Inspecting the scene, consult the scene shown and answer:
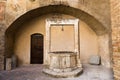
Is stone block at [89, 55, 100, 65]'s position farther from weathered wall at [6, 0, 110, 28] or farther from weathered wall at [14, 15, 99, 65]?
weathered wall at [6, 0, 110, 28]

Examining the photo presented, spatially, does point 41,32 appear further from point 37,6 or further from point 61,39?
→ point 37,6

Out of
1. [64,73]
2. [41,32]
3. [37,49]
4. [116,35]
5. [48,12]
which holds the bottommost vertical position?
[64,73]

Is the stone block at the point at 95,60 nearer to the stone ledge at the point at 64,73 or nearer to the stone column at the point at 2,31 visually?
the stone ledge at the point at 64,73

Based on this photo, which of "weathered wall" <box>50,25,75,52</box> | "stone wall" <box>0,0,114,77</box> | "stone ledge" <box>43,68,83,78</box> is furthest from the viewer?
"weathered wall" <box>50,25,75,52</box>

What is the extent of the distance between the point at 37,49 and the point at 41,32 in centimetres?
122

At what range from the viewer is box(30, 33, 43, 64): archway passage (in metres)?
10.1

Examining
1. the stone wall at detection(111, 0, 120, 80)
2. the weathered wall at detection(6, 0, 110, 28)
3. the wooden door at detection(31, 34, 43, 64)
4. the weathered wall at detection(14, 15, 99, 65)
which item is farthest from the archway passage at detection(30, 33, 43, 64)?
the stone wall at detection(111, 0, 120, 80)

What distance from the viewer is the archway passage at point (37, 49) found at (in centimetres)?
1009

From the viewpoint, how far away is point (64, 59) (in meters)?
6.72

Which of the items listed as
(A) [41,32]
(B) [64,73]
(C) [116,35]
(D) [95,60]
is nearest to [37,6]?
(A) [41,32]

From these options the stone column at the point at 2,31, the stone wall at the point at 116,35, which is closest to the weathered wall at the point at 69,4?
the stone column at the point at 2,31

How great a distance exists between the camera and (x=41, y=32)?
10.0 meters

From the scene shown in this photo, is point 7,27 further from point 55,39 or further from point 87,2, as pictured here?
point 87,2

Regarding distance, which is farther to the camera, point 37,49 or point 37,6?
point 37,49
